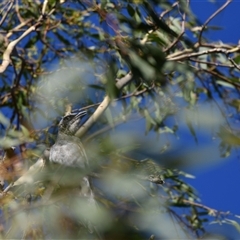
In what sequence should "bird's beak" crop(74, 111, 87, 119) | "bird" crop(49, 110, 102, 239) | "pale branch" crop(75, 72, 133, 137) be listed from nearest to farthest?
"bird" crop(49, 110, 102, 239) < "pale branch" crop(75, 72, 133, 137) < "bird's beak" crop(74, 111, 87, 119)

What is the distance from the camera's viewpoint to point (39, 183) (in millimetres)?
985

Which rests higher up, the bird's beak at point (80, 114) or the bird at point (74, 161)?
the bird at point (74, 161)

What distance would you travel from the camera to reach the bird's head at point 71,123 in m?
1.23

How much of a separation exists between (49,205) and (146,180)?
0.44 feet

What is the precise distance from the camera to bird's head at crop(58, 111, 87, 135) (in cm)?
123

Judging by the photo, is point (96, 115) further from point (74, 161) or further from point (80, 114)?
point (74, 161)

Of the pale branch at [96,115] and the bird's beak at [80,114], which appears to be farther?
the bird's beak at [80,114]

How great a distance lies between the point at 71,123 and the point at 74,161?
0.30 meters

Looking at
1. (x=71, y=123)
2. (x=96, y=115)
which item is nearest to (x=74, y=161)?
(x=71, y=123)

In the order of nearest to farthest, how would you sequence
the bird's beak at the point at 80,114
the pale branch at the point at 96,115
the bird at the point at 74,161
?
the bird at the point at 74,161
the pale branch at the point at 96,115
the bird's beak at the point at 80,114

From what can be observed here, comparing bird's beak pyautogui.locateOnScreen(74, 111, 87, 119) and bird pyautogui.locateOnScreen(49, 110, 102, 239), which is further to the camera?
bird's beak pyautogui.locateOnScreen(74, 111, 87, 119)

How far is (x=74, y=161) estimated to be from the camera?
97 centimetres

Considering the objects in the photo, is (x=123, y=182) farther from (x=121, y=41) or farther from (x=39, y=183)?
(x=121, y=41)

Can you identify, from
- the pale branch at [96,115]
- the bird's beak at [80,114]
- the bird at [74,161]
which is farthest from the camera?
the bird's beak at [80,114]
